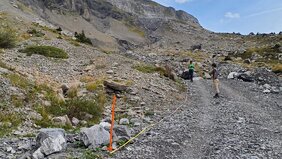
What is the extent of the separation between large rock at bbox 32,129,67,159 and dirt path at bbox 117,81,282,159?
77.4 inches

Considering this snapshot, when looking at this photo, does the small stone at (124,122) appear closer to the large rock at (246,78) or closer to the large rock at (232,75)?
the large rock at (246,78)

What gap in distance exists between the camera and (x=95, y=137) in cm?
1162

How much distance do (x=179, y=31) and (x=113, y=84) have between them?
6485 inches

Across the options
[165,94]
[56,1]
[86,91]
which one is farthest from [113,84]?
[56,1]

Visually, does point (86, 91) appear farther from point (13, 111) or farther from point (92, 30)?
point (92, 30)

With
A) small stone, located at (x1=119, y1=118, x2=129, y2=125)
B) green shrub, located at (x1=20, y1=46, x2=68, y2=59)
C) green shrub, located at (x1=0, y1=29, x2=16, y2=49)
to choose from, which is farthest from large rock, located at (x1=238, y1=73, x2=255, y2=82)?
green shrub, located at (x1=0, y1=29, x2=16, y2=49)

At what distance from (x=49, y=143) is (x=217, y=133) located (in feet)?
24.2

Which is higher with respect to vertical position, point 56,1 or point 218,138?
point 56,1

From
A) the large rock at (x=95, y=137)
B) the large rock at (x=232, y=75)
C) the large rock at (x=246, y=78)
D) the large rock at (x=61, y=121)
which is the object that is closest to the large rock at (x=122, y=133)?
the large rock at (x=95, y=137)

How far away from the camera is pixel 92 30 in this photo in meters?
147

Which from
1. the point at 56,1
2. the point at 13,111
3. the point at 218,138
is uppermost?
the point at 56,1

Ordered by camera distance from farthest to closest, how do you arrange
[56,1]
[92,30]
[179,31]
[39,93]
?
1. [179,31]
2. [56,1]
3. [92,30]
4. [39,93]

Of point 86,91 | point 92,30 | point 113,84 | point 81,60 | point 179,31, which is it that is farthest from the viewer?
point 179,31

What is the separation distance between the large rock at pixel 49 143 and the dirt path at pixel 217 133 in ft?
6.45
